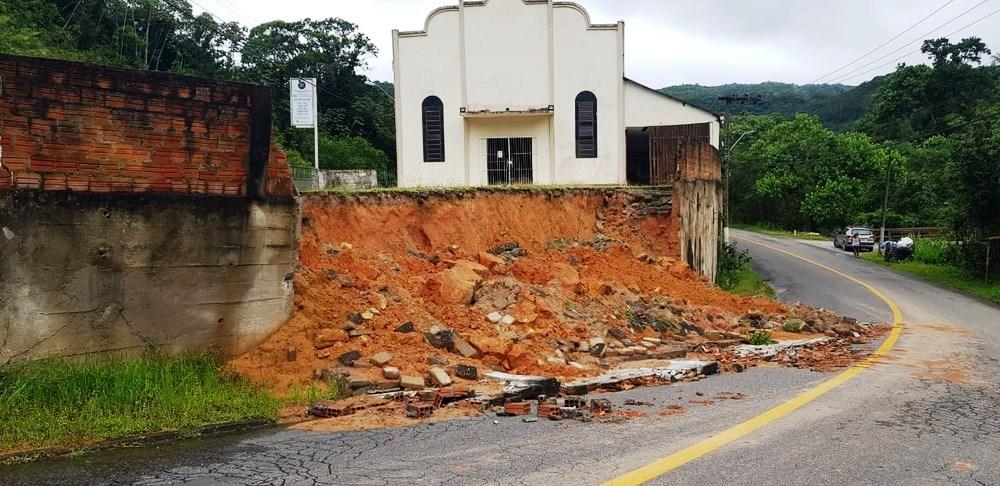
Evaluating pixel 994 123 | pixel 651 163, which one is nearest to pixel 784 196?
pixel 994 123

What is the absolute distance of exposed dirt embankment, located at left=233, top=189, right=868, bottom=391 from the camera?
9406mm

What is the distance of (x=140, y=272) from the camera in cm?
809

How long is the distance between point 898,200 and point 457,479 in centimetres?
6001

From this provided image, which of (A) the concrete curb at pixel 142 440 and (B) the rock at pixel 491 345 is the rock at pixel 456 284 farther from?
(A) the concrete curb at pixel 142 440

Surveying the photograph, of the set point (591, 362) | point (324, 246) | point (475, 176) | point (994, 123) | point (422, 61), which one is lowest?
point (591, 362)

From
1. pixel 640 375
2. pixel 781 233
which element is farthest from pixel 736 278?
pixel 781 233

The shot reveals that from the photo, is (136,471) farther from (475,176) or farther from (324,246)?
(475,176)

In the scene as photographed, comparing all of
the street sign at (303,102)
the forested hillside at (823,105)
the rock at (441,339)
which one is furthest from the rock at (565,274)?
the forested hillside at (823,105)

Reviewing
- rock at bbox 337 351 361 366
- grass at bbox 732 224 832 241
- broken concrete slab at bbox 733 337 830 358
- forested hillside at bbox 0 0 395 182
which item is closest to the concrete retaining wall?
rock at bbox 337 351 361 366

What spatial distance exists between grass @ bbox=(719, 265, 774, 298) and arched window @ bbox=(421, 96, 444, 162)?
34.5ft

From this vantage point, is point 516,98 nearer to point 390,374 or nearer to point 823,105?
point 390,374

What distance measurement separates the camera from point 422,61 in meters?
24.2

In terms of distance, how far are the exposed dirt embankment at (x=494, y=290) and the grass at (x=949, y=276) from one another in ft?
40.3

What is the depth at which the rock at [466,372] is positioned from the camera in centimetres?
887
